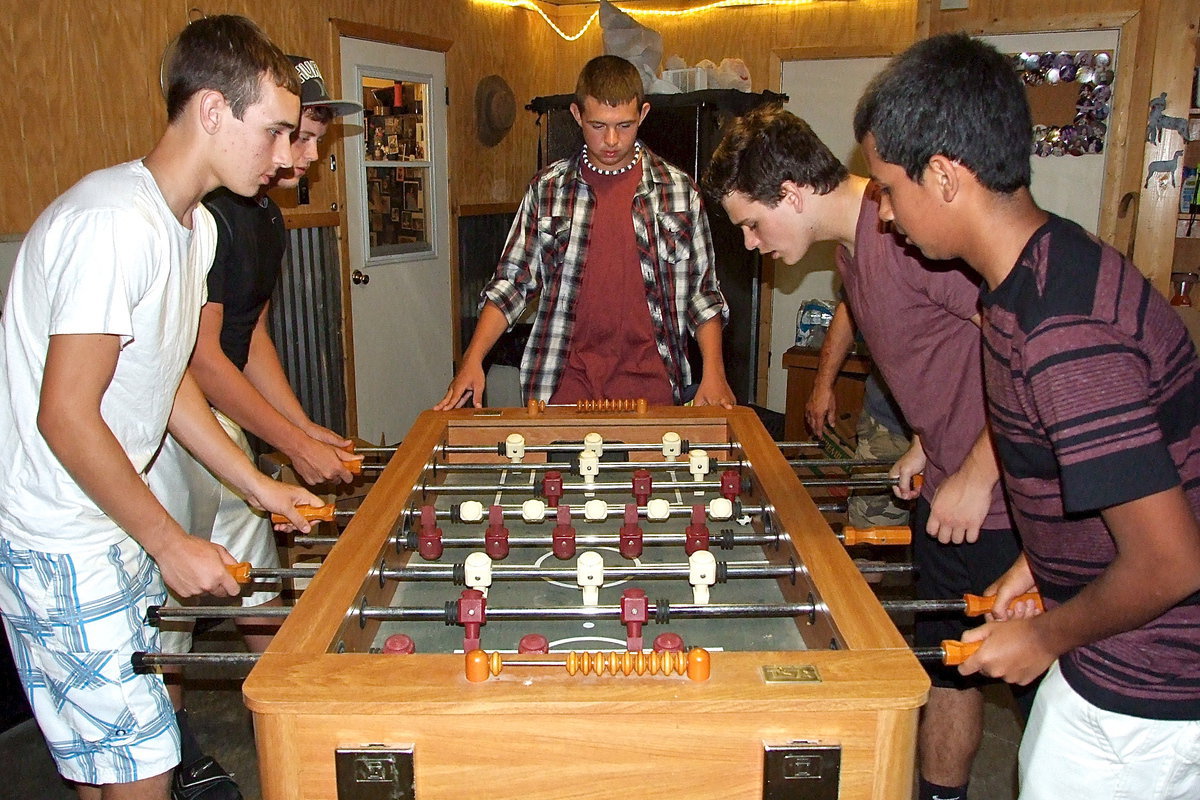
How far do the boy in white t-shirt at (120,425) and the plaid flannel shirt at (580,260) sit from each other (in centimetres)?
132

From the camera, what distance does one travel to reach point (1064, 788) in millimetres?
1315

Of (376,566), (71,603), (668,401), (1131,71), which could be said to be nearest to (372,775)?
(376,566)

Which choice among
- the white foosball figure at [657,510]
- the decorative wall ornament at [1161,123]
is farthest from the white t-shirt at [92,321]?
the decorative wall ornament at [1161,123]

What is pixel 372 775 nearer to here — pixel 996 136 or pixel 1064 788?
pixel 1064 788

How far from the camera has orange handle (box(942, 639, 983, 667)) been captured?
129cm

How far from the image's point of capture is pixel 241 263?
2.41m

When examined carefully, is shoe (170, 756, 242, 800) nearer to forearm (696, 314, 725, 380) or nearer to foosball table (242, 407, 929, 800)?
foosball table (242, 407, 929, 800)

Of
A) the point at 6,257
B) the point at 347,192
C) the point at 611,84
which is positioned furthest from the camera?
the point at 347,192

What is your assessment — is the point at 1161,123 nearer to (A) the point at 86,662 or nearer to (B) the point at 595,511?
(B) the point at 595,511

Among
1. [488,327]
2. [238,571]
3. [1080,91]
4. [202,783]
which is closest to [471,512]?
[238,571]

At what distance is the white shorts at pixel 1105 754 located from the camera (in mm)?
1260

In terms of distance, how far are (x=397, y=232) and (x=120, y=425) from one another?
12.6 ft

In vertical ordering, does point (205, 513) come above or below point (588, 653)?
below

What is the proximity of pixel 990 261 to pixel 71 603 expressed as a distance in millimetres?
1550
